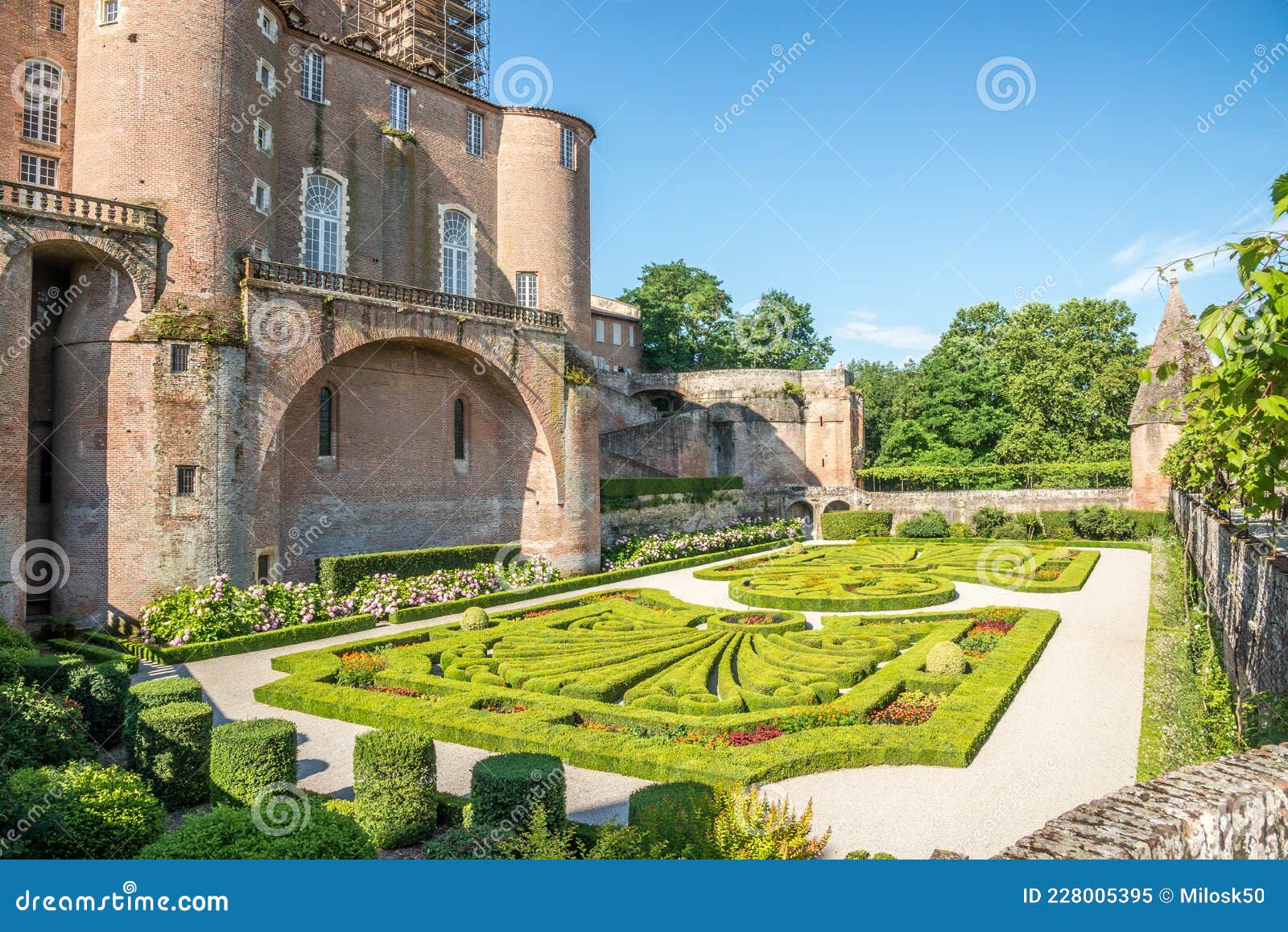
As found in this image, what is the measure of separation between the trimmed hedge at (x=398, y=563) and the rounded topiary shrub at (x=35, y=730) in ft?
34.4

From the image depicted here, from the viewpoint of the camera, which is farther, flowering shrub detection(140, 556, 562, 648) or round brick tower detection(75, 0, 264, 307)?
round brick tower detection(75, 0, 264, 307)

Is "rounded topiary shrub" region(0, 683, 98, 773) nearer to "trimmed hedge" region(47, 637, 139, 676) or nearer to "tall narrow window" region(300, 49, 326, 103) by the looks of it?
"trimmed hedge" region(47, 637, 139, 676)

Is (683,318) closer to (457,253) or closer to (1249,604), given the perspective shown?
(457,253)

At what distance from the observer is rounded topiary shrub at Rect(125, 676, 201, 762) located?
9.56 m

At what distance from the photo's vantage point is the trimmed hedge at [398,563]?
1972 centimetres

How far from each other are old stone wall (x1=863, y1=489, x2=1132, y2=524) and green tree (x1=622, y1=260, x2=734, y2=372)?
65.5 feet

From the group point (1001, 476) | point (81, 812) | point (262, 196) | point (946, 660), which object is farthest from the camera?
point (1001, 476)

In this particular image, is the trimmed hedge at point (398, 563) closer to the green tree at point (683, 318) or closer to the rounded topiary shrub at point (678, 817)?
the rounded topiary shrub at point (678, 817)

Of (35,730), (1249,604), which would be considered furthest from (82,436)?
(1249,604)

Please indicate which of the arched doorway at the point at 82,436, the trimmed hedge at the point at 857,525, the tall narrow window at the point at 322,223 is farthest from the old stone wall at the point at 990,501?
the arched doorway at the point at 82,436

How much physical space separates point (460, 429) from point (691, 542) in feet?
34.7

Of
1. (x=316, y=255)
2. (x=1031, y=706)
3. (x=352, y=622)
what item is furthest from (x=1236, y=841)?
(x=316, y=255)

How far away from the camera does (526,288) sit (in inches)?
1078

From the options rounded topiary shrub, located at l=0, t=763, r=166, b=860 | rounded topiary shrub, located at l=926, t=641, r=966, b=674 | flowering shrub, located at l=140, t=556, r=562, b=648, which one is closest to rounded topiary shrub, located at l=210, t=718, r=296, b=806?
rounded topiary shrub, located at l=0, t=763, r=166, b=860
